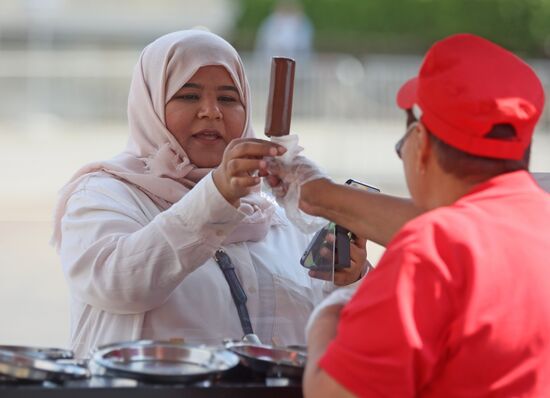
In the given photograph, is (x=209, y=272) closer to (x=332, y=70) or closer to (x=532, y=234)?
(x=532, y=234)

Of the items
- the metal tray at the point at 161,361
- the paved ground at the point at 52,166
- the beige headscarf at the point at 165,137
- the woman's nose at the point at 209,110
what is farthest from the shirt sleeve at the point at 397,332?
the paved ground at the point at 52,166

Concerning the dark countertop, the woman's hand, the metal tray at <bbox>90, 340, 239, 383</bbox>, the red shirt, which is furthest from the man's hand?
the red shirt

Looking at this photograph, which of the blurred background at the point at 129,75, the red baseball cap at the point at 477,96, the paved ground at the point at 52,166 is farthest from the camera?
the blurred background at the point at 129,75

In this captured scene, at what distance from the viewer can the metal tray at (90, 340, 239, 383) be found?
2486 millimetres

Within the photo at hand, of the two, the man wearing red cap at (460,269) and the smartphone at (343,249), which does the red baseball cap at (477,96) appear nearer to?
the man wearing red cap at (460,269)

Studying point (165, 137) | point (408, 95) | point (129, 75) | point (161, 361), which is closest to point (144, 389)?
point (161, 361)

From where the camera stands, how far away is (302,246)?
12.1 feet

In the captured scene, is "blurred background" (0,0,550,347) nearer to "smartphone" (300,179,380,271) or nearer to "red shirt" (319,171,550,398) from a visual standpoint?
Result: "smartphone" (300,179,380,271)

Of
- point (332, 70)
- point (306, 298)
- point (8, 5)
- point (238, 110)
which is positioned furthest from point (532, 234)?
point (8, 5)

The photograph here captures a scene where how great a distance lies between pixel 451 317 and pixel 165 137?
1.69 m

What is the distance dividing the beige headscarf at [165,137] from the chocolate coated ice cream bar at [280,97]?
1.41ft

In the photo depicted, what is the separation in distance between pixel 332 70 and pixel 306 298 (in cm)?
1011

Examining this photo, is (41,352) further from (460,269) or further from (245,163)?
(460,269)

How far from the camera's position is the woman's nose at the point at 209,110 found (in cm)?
359
